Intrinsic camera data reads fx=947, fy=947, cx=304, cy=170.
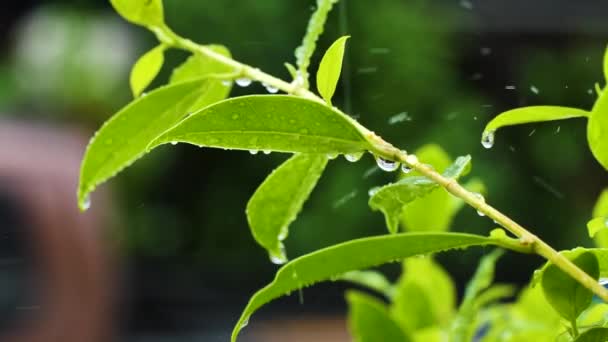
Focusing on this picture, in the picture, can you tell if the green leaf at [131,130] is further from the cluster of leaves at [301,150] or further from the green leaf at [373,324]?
the green leaf at [373,324]

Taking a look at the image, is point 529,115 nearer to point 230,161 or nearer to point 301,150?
point 301,150

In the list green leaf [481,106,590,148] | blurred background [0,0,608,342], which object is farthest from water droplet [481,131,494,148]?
blurred background [0,0,608,342]

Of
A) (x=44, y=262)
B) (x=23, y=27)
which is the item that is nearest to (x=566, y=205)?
(x=44, y=262)

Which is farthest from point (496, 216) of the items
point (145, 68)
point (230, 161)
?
point (230, 161)

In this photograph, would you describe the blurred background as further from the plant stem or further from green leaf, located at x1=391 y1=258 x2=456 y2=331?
the plant stem

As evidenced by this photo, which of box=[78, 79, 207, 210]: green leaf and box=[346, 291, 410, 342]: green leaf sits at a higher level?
box=[78, 79, 207, 210]: green leaf

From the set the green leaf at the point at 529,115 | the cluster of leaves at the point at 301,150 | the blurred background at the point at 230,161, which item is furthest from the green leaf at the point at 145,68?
the blurred background at the point at 230,161
